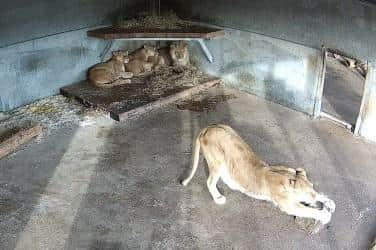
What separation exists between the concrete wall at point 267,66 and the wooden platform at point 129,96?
33cm

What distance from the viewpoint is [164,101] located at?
6023 millimetres

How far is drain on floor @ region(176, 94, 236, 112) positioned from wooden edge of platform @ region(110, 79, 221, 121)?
0.39 feet

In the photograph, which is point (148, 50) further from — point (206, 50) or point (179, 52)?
point (206, 50)

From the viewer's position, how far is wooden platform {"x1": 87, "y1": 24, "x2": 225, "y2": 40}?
20.2 feet

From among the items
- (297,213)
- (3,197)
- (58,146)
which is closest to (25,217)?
(3,197)

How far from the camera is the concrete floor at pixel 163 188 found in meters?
3.67

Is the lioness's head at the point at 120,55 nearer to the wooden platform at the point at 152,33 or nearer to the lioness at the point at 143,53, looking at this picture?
the lioness at the point at 143,53

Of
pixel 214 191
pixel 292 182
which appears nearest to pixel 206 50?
pixel 214 191

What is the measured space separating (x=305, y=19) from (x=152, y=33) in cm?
189

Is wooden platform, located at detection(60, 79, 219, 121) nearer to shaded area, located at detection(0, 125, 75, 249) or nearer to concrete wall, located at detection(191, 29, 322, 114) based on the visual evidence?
concrete wall, located at detection(191, 29, 322, 114)

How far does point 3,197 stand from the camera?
4.12 metres

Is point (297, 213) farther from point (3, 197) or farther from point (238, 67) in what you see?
point (238, 67)

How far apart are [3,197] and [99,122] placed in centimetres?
164

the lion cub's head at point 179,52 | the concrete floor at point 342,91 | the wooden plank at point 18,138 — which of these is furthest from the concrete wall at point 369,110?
the wooden plank at point 18,138
